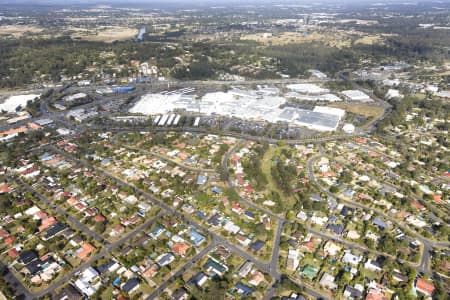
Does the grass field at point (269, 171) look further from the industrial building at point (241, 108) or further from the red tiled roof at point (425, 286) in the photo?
the red tiled roof at point (425, 286)

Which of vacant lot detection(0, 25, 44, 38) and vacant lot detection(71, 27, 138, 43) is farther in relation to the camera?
vacant lot detection(0, 25, 44, 38)

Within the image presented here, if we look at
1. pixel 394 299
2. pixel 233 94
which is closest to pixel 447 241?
pixel 394 299

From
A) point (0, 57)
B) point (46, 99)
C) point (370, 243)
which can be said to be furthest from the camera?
point (0, 57)

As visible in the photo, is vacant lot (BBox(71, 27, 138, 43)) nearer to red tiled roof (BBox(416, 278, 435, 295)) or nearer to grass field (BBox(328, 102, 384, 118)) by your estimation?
grass field (BBox(328, 102, 384, 118))

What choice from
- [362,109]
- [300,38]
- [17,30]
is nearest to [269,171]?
[362,109]

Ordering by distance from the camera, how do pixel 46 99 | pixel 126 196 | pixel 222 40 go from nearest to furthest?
pixel 126 196, pixel 46 99, pixel 222 40

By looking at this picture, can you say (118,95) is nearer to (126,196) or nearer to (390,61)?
(126,196)

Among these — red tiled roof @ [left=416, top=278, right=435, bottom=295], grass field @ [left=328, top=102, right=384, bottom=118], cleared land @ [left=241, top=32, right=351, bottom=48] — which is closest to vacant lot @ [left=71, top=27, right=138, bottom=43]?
cleared land @ [left=241, top=32, right=351, bottom=48]

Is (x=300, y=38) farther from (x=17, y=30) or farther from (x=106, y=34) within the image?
(x=17, y=30)
